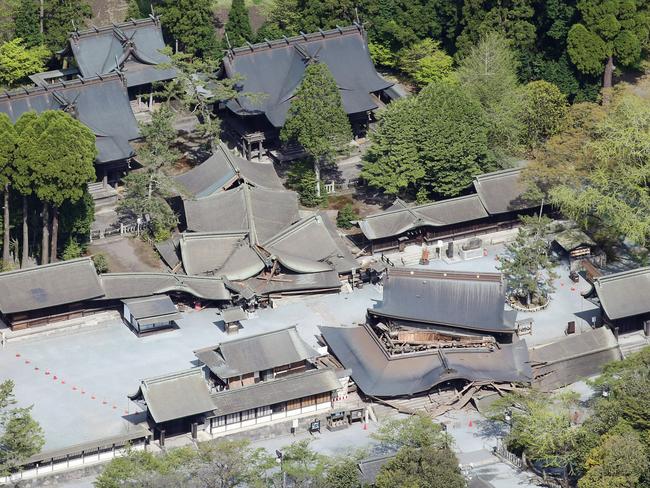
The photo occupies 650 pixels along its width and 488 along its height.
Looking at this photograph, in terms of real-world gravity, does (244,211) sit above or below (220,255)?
above

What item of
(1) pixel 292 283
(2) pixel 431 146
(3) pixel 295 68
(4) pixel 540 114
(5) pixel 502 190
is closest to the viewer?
(1) pixel 292 283

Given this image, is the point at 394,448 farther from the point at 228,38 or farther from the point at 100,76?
the point at 228,38

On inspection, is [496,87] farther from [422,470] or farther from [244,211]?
[422,470]

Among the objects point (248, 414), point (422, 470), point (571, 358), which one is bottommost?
point (571, 358)

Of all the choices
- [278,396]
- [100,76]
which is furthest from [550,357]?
[100,76]

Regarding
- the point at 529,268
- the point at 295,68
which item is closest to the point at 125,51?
the point at 295,68

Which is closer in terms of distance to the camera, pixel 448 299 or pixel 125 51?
pixel 448 299
